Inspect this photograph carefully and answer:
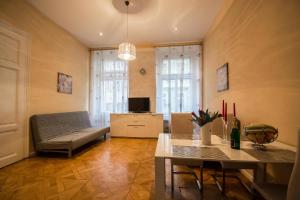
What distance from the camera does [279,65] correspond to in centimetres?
153

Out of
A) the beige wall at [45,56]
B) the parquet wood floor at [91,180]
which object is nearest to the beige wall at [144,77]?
the beige wall at [45,56]

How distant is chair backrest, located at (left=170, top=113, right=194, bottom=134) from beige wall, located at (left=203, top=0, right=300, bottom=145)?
2.70 ft

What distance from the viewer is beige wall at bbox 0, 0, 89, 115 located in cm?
267

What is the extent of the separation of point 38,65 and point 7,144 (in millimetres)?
1611

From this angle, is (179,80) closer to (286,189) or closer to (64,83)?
(64,83)

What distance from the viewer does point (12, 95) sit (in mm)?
2533

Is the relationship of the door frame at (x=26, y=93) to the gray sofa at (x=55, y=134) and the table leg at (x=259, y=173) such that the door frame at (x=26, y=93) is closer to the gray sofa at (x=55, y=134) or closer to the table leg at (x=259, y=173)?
the gray sofa at (x=55, y=134)

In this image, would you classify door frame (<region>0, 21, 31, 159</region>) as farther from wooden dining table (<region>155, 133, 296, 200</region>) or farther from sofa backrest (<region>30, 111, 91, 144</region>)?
wooden dining table (<region>155, 133, 296, 200</region>)

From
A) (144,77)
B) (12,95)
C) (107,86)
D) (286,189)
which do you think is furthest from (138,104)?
(286,189)

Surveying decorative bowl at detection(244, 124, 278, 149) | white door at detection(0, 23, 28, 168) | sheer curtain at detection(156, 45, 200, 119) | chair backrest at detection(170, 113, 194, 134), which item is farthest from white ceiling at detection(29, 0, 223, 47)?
decorative bowl at detection(244, 124, 278, 149)

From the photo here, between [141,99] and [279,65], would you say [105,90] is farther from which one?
[279,65]

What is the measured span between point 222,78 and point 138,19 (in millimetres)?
2290

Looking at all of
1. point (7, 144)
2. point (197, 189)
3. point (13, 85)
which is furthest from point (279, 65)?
point (7, 144)

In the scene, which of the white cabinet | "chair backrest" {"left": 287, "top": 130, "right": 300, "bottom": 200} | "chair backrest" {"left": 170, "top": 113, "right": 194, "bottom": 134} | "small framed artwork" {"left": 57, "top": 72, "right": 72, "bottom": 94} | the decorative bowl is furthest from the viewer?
the white cabinet
